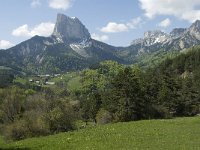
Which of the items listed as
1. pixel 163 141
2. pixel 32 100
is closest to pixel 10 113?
pixel 32 100

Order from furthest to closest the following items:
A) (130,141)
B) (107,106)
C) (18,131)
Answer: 1. (107,106)
2. (18,131)
3. (130,141)

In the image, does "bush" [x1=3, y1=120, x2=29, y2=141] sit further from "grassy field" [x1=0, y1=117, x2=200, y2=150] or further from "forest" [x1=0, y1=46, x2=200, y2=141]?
"grassy field" [x1=0, y1=117, x2=200, y2=150]

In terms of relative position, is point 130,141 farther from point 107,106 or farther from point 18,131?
point 107,106

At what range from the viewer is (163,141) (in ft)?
115

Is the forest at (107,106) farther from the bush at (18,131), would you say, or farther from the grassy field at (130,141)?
the grassy field at (130,141)

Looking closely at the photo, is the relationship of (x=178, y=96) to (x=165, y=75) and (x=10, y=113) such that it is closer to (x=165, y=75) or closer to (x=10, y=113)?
(x=165, y=75)

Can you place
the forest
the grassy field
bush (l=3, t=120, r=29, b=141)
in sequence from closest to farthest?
the grassy field, bush (l=3, t=120, r=29, b=141), the forest

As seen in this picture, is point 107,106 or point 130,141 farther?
point 107,106

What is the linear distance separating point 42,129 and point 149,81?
5875 centimetres

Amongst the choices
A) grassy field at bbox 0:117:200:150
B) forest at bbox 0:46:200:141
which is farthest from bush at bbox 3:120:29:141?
grassy field at bbox 0:117:200:150

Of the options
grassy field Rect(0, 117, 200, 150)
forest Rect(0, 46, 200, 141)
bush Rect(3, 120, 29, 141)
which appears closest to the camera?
grassy field Rect(0, 117, 200, 150)

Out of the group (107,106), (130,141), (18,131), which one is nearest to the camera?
(130,141)

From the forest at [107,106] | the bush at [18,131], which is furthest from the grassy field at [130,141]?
the forest at [107,106]

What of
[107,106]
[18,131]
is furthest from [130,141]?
[107,106]
